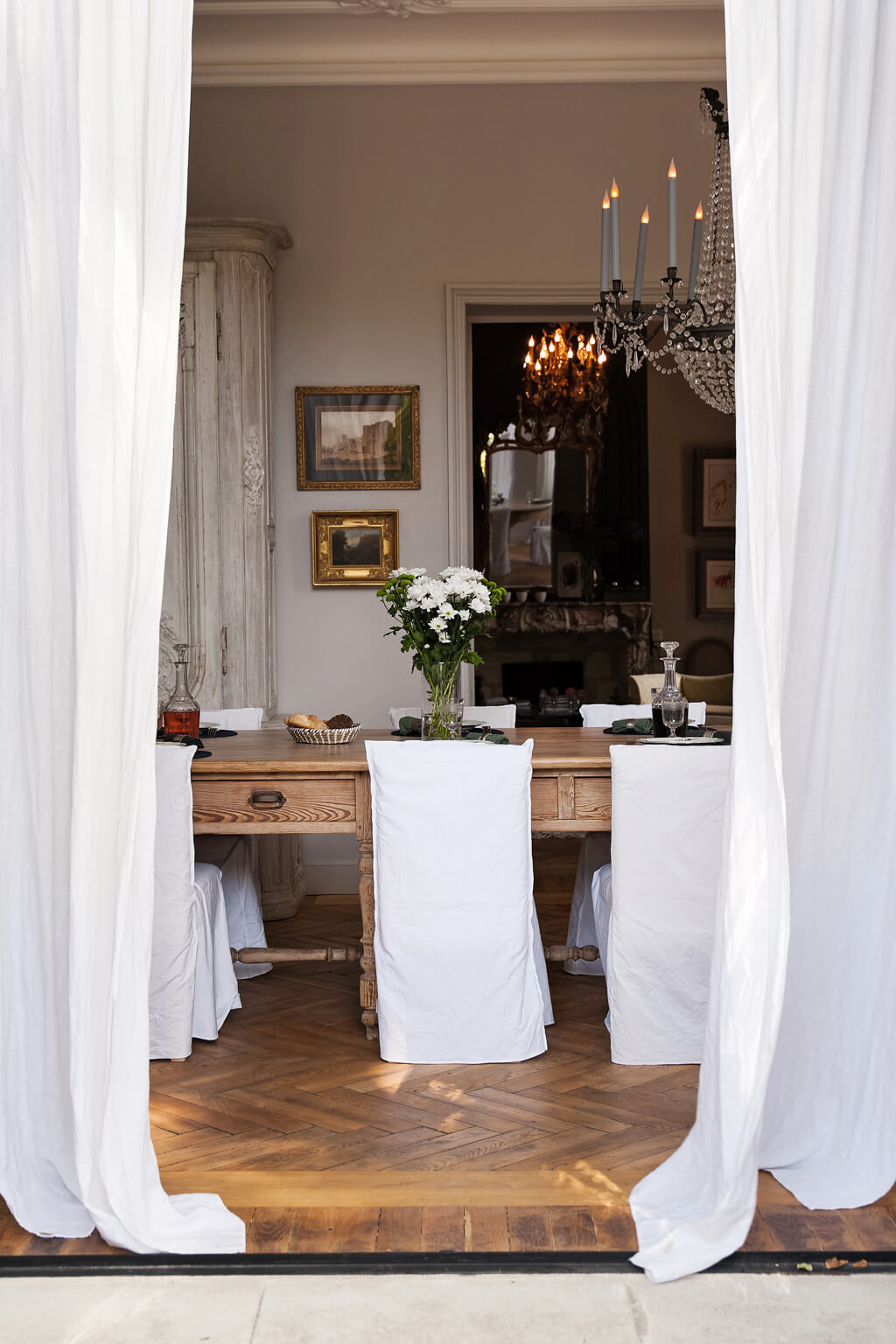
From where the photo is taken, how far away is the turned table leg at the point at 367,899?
134 inches

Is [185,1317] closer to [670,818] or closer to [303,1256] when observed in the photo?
[303,1256]

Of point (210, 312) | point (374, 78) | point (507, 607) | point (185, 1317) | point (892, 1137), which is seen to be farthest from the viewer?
point (507, 607)

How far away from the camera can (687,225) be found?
548cm

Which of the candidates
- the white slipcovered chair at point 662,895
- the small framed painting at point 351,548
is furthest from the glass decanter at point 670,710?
the small framed painting at point 351,548

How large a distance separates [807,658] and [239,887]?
2.22m

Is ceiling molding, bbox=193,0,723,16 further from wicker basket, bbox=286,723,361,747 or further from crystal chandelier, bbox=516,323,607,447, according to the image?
crystal chandelier, bbox=516,323,607,447

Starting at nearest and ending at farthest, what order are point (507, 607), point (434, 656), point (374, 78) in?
point (434, 656)
point (374, 78)
point (507, 607)

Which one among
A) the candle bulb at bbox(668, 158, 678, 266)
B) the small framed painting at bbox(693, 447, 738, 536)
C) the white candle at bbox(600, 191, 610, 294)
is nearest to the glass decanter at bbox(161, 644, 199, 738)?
the white candle at bbox(600, 191, 610, 294)

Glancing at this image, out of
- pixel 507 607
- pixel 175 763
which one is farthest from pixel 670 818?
pixel 507 607

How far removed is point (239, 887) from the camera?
13.0 ft

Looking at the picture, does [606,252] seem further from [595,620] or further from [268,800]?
[595,620]

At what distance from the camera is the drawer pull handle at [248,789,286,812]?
3416 mm

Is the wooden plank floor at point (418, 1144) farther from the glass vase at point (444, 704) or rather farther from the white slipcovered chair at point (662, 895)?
the glass vase at point (444, 704)

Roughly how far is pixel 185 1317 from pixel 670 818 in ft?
5.49
